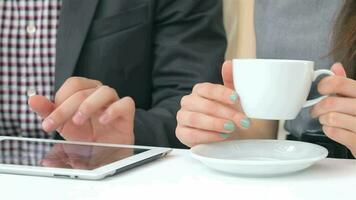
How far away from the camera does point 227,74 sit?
754mm

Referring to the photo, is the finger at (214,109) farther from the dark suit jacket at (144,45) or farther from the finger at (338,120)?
the dark suit jacket at (144,45)

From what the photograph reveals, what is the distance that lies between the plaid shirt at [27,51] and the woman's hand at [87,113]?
0.39 metres

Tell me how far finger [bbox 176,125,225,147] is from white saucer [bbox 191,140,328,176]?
0.06ft

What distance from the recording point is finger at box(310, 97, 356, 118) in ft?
2.18

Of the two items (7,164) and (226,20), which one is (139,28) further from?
(7,164)

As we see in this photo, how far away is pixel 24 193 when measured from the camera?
21.1 inches

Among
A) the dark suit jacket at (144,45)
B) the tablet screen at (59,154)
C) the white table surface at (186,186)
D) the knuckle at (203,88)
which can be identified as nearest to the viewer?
the white table surface at (186,186)

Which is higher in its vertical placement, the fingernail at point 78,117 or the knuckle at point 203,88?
the knuckle at point 203,88

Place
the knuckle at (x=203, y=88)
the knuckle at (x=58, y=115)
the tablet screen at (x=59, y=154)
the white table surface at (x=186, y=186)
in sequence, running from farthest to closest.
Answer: the knuckle at (x=58, y=115) → the knuckle at (x=203, y=88) → the tablet screen at (x=59, y=154) → the white table surface at (x=186, y=186)

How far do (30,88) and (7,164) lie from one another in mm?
704

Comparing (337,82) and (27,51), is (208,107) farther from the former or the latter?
(27,51)

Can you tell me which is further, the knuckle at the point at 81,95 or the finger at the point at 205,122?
the knuckle at the point at 81,95

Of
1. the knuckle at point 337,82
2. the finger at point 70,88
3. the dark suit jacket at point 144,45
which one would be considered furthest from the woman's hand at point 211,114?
the dark suit jacket at point 144,45

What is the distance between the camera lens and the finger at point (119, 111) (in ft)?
2.83
